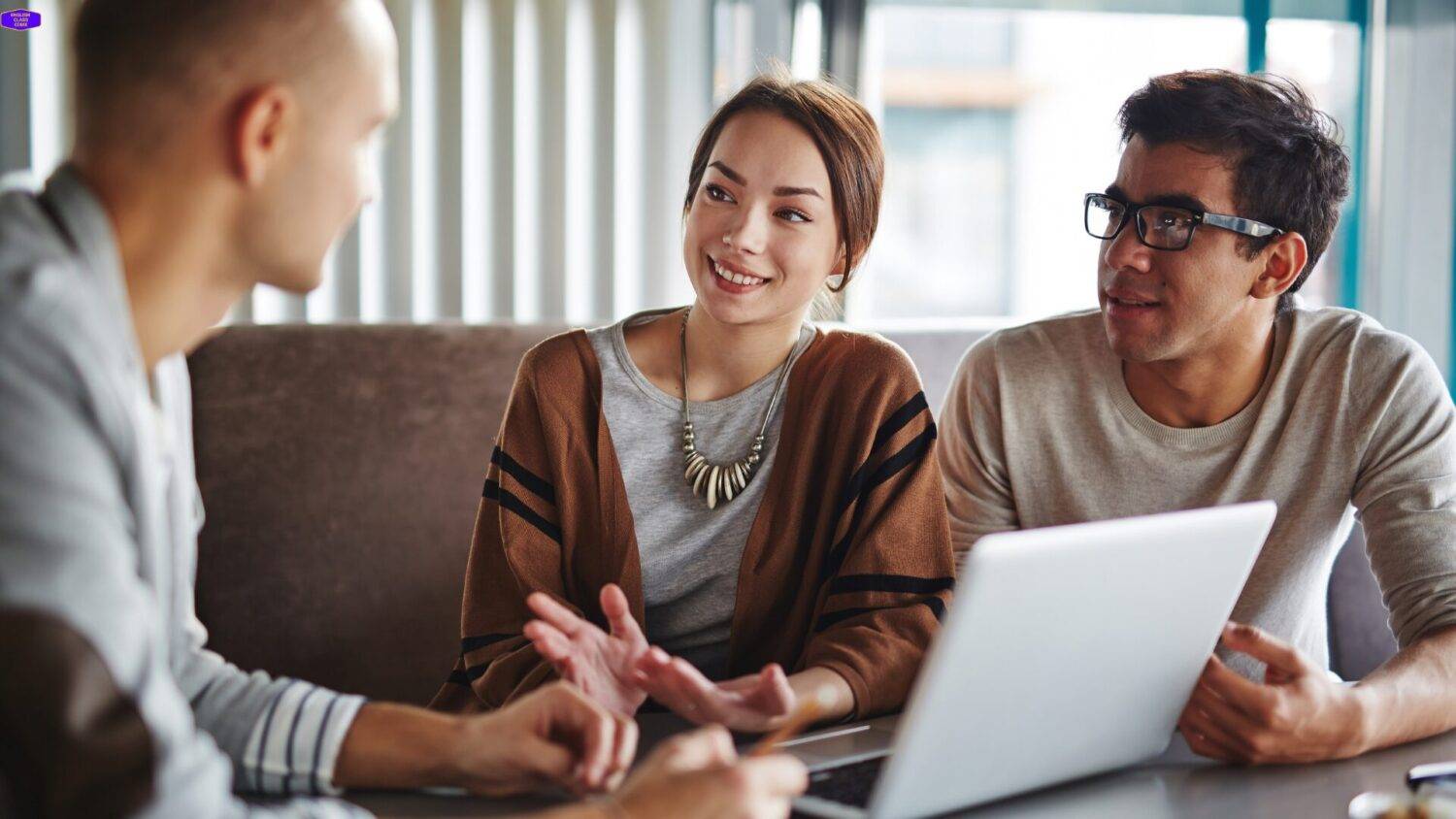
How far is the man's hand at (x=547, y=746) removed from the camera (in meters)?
0.90

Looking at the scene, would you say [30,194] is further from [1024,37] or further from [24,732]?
[1024,37]

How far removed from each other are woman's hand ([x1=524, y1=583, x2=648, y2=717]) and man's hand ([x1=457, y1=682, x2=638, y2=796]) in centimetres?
18

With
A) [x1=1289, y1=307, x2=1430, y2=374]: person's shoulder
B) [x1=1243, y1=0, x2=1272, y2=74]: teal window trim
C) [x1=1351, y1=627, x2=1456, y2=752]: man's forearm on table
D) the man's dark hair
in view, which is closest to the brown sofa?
[x1=1289, y1=307, x2=1430, y2=374]: person's shoulder

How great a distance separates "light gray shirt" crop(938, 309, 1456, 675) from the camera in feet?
4.86

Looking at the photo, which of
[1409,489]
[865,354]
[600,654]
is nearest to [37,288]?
[600,654]

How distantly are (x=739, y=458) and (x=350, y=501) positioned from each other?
97 centimetres

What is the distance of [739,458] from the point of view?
153cm

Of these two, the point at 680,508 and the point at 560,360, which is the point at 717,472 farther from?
the point at 560,360

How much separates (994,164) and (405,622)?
2200 mm

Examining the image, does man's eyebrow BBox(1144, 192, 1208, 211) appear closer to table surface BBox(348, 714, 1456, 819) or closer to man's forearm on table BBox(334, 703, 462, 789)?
table surface BBox(348, 714, 1456, 819)

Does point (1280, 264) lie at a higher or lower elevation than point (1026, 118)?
lower

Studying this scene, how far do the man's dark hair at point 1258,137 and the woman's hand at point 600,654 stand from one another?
0.96 m

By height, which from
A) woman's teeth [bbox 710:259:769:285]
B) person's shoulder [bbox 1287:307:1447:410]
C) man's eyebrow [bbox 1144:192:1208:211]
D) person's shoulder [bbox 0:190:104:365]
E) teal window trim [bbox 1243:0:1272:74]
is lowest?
person's shoulder [bbox 1287:307:1447:410]

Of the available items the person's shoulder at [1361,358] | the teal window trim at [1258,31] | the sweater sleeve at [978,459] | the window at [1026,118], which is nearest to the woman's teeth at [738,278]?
the sweater sleeve at [978,459]
